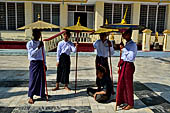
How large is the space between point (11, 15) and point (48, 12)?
336 cm

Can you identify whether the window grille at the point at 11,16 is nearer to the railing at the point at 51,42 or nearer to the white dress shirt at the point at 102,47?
the railing at the point at 51,42

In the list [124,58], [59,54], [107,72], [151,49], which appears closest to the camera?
[124,58]

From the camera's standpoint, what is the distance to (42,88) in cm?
454

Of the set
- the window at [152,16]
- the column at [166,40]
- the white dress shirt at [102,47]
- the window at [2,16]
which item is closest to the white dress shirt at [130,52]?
the white dress shirt at [102,47]

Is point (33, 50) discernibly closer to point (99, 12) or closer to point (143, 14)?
point (99, 12)

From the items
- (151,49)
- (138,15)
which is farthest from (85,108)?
(138,15)

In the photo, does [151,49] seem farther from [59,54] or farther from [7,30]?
[7,30]

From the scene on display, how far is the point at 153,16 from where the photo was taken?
1609 cm

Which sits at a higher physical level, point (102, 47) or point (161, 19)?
point (161, 19)

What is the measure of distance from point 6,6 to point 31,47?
13.3m

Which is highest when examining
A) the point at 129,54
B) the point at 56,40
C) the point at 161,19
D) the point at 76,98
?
the point at 161,19

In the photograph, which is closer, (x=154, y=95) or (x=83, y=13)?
(x=154, y=95)

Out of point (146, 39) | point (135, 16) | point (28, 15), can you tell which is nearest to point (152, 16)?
point (135, 16)

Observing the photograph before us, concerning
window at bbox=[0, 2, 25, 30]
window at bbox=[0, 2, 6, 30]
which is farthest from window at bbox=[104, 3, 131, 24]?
window at bbox=[0, 2, 6, 30]
